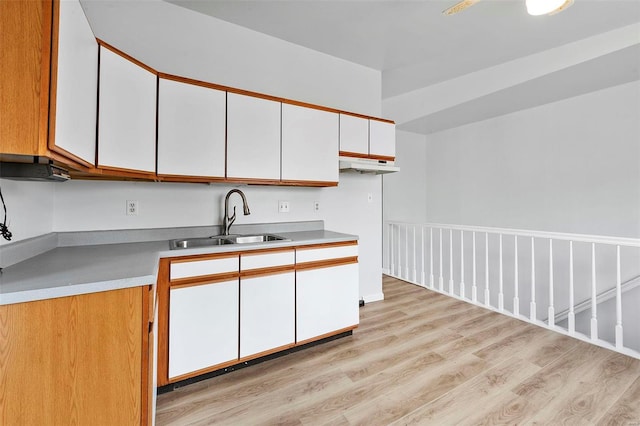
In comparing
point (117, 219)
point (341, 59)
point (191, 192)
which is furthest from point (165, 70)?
point (341, 59)

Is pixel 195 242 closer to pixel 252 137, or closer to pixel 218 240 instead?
pixel 218 240

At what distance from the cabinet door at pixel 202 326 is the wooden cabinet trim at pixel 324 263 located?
0.51 meters

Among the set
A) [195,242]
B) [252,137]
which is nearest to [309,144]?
[252,137]

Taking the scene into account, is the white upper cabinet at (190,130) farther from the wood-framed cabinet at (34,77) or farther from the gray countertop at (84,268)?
the wood-framed cabinet at (34,77)

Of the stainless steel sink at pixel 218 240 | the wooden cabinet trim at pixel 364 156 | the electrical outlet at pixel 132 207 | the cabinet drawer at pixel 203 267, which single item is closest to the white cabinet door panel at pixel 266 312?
the cabinet drawer at pixel 203 267

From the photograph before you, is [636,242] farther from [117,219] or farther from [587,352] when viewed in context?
[117,219]

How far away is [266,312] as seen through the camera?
2.03 meters

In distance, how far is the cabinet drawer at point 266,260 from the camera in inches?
76.3

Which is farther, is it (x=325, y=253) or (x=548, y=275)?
(x=548, y=275)

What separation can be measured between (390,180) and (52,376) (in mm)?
4866

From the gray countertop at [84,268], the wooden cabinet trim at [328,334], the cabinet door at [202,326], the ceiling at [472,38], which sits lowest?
the wooden cabinet trim at [328,334]

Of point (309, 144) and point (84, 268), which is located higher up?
point (309, 144)

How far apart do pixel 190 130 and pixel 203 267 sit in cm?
95

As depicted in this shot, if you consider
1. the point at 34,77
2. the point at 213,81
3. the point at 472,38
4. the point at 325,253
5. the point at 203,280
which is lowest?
the point at 203,280
